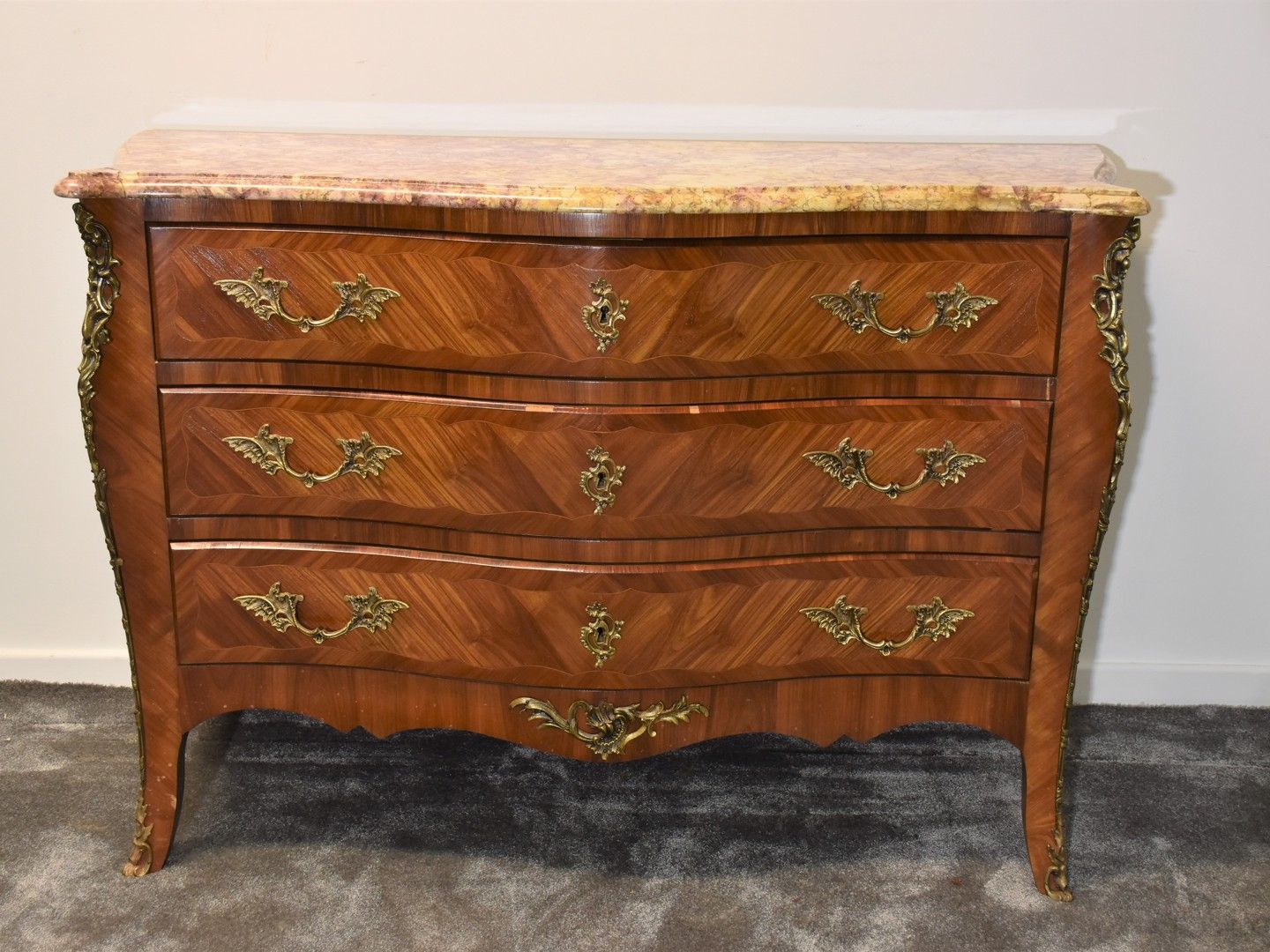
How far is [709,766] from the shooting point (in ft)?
7.80

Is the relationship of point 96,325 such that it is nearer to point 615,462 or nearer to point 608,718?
point 615,462

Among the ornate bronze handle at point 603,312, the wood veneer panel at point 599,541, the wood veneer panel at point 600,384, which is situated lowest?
the wood veneer panel at point 599,541

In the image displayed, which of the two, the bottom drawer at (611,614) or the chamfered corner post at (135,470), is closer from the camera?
the chamfered corner post at (135,470)

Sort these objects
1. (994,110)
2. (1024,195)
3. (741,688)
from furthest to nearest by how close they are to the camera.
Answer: (994,110) → (741,688) → (1024,195)

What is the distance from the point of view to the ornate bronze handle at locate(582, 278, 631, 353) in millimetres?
1688

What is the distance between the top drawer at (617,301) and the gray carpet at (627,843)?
0.82 metres

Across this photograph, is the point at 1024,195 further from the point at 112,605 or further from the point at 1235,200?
the point at 112,605

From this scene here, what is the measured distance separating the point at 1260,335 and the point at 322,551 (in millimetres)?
1714

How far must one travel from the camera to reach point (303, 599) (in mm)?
1896

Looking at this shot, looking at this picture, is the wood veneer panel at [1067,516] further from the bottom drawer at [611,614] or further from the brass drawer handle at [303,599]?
the brass drawer handle at [303,599]

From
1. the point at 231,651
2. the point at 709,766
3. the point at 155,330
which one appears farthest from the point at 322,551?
the point at 709,766

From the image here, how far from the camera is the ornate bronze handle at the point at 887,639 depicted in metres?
1.87

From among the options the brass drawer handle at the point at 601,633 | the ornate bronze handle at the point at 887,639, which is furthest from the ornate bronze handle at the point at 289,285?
the ornate bronze handle at the point at 887,639

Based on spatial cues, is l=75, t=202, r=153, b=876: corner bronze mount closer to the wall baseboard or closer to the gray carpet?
the gray carpet
